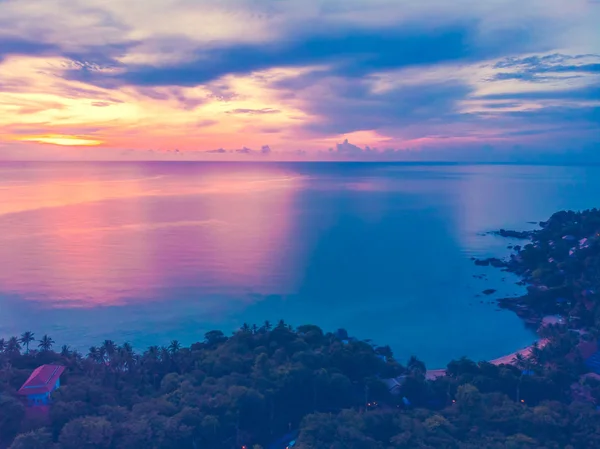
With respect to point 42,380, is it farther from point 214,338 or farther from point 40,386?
point 214,338

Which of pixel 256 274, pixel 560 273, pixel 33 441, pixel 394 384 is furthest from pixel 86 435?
pixel 560 273

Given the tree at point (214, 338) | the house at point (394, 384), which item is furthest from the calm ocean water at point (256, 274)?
the house at point (394, 384)

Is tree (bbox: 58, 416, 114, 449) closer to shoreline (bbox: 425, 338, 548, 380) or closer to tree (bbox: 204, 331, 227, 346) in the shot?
tree (bbox: 204, 331, 227, 346)

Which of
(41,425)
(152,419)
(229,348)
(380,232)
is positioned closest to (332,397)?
(229,348)

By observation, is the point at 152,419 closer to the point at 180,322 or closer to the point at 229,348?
the point at 229,348

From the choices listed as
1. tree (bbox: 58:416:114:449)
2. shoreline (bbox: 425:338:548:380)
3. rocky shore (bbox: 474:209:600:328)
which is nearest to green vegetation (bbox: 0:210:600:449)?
tree (bbox: 58:416:114:449)

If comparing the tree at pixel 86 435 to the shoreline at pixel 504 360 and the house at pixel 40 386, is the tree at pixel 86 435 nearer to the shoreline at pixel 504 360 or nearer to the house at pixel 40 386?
the house at pixel 40 386

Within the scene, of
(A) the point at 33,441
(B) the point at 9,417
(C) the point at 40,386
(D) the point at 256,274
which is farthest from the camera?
(D) the point at 256,274
